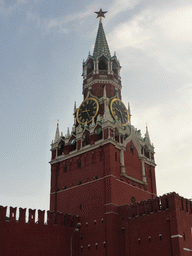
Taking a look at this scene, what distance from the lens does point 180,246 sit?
40188 mm

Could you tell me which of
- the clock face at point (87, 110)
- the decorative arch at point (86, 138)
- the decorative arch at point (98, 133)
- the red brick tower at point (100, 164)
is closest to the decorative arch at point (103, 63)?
the red brick tower at point (100, 164)

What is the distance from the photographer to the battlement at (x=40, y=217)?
43.4m

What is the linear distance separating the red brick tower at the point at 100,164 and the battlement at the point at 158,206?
2.05 meters

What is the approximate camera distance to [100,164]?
51.6 m

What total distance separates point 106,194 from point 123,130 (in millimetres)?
11252

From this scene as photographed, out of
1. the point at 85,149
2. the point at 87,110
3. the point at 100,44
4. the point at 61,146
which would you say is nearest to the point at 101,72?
the point at 100,44

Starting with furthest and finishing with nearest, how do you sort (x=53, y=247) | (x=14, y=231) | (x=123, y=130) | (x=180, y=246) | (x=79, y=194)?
1. (x=123, y=130)
2. (x=79, y=194)
3. (x=53, y=247)
4. (x=14, y=231)
5. (x=180, y=246)

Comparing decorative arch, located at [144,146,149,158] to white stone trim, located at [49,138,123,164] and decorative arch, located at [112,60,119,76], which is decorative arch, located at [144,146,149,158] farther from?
decorative arch, located at [112,60,119,76]

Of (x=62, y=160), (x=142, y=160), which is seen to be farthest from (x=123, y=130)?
(x=62, y=160)

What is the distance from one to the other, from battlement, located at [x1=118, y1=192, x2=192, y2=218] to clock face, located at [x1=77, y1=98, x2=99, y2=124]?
1636 cm

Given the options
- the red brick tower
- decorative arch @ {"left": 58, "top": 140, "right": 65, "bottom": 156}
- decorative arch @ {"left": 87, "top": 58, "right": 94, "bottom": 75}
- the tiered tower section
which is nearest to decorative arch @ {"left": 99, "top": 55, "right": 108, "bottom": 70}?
the tiered tower section

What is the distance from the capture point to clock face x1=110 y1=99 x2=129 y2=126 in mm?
58438

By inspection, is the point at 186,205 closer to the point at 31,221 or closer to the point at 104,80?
the point at 31,221

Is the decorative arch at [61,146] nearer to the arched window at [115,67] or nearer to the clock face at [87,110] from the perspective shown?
the clock face at [87,110]
